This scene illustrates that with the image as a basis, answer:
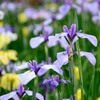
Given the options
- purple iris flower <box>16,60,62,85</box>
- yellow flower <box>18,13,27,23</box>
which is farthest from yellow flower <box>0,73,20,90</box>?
yellow flower <box>18,13,27,23</box>

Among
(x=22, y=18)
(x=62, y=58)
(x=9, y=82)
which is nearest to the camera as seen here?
(x=62, y=58)

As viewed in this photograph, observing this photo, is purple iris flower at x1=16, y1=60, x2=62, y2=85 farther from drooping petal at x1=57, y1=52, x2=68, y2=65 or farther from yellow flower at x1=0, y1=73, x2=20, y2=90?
yellow flower at x1=0, y1=73, x2=20, y2=90

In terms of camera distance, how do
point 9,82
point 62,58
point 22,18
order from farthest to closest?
point 22,18 → point 9,82 → point 62,58

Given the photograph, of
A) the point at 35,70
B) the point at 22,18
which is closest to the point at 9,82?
the point at 35,70

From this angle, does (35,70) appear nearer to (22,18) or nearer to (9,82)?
(9,82)

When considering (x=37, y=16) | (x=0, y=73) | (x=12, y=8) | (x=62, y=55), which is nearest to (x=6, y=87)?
(x=0, y=73)

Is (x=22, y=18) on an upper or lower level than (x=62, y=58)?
lower

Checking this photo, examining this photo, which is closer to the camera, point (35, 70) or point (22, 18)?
point (35, 70)

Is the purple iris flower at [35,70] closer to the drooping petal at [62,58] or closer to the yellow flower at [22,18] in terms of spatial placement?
the drooping petal at [62,58]

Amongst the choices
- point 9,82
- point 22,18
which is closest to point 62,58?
point 9,82

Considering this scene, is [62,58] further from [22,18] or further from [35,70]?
[22,18]
